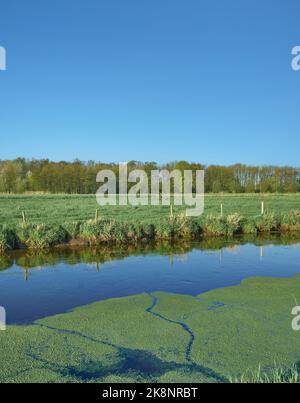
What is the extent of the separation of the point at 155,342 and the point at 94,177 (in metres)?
46.8

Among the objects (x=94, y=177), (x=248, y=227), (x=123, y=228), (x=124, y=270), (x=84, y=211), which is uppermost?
(x=94, y=177)

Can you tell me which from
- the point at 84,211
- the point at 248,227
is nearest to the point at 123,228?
the point at 84,211

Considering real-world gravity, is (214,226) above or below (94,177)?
below

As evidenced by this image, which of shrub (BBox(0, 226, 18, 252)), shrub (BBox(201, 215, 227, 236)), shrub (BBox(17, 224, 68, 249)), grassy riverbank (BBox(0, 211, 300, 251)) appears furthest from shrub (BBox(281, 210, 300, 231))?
shrub (BBox(0, 226, 18, 252))

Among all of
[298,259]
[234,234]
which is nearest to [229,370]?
[298,259]

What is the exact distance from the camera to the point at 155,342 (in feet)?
16.9

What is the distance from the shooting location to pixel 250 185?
2114 inches

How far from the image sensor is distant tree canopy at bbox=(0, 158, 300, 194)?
4878 centimetres

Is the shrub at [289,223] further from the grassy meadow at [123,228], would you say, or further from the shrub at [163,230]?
the shrub at [163,230]

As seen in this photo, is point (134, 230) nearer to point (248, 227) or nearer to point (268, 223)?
point (248, 227)

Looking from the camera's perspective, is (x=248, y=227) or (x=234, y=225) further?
(x=248, y=227)

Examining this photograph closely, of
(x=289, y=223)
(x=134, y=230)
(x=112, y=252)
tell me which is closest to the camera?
(x=112, y=252)

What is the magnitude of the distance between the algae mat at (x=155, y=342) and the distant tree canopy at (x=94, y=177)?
43.1 meters
